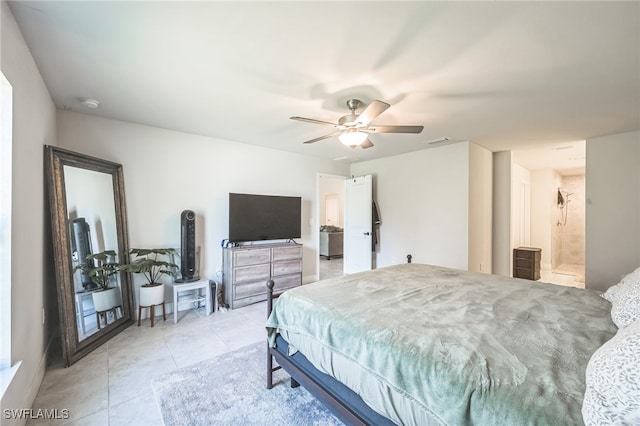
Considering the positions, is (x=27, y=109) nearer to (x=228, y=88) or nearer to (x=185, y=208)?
(x=228, y=88)

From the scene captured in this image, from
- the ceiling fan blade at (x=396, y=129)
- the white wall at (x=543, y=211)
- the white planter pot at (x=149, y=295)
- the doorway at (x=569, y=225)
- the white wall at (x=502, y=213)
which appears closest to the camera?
the ceiling fan blade at (x=396, y=129)

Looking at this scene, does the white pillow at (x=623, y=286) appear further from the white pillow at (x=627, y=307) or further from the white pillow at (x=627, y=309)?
the white pillow at (x=627, y=309)

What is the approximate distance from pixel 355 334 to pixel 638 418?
38.5 inches

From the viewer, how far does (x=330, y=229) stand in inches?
320

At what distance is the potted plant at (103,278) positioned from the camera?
2807mm

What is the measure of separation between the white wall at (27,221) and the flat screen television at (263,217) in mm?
2009

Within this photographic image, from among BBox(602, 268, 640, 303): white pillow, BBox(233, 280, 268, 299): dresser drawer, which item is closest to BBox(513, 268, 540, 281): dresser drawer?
BBox(602, 268, 640, 303): white pillow

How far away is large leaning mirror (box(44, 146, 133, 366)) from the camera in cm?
240

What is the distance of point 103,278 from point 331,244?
219 inches

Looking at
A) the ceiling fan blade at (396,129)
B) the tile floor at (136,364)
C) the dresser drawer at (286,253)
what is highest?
the ceiling fan blade at (396,129)

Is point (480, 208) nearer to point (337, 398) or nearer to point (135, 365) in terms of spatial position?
point (337, 398)

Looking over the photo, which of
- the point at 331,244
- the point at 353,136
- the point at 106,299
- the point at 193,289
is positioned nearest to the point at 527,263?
the point at 331,244

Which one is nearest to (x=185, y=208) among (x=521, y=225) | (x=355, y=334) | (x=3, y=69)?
(x=3, y=69)

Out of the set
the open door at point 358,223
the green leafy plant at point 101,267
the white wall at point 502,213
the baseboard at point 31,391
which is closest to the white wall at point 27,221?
the baseboard at point 31,391
